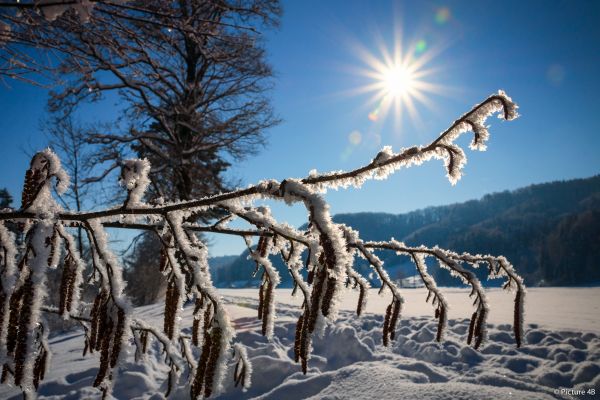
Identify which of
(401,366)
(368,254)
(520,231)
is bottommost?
(401,366)

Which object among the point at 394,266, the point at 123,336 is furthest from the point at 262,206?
the point at 394,266

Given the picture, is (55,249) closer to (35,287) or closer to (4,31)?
(35,287)

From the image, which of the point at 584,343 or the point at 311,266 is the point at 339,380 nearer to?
the point at 311,266

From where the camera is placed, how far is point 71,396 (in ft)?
12.6

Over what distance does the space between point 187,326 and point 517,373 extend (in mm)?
5430

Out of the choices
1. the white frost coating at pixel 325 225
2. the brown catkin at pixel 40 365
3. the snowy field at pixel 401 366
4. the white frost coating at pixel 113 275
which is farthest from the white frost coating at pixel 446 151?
the snowy field at pixel 401 366

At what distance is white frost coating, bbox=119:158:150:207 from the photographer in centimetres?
107

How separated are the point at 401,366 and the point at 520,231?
11917cm

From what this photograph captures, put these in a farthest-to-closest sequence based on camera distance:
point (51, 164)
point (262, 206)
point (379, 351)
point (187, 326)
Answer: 1. point (187, 326)
2. point (379, 351)
3. point (262, 206)
4. point (51, 164)

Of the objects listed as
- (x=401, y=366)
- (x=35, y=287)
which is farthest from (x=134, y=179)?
(x=401, y=366)

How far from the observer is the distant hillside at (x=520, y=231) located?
236ft

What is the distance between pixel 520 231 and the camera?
336 feet

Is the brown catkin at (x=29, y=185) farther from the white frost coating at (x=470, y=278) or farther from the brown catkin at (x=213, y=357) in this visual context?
the white frost coating at (x=470, y=278)

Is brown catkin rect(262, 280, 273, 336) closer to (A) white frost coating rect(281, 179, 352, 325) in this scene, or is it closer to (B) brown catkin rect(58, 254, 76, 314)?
(A) white frost coating rect(281, 179, 352, 325)
